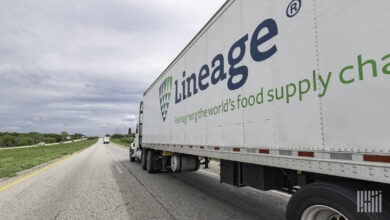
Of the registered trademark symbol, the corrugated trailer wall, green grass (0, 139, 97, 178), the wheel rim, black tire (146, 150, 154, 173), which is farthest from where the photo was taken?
green grass (0, 139, 97, 178)

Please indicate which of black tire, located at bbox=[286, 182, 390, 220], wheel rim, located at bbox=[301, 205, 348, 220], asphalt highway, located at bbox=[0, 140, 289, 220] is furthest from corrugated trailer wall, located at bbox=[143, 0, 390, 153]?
asphalt highway, located at bbox=[0, 140, 289, 220]

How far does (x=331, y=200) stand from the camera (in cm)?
237

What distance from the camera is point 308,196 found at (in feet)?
8.70

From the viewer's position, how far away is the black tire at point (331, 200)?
2152mm

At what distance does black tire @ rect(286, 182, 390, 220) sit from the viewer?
2.15 m

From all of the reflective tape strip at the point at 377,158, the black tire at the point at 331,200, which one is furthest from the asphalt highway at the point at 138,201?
the reflective tape strip at the point at 377,158

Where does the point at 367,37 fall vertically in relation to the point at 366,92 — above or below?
above

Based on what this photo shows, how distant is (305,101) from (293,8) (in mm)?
1296

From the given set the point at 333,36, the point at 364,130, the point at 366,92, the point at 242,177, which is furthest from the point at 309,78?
the point at 242,177

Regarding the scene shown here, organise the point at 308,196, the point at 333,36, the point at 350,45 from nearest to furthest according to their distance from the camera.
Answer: the point at 350,45
the point at 333,36
the point at 308,196

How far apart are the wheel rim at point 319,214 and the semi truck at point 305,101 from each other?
11mm

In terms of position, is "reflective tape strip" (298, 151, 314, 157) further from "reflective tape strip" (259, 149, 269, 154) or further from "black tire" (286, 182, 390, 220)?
"reflective tape strip" (259, 149, 269, 154)

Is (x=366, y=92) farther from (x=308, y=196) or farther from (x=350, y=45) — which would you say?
(x=308, y=196)

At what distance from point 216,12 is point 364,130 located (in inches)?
157
